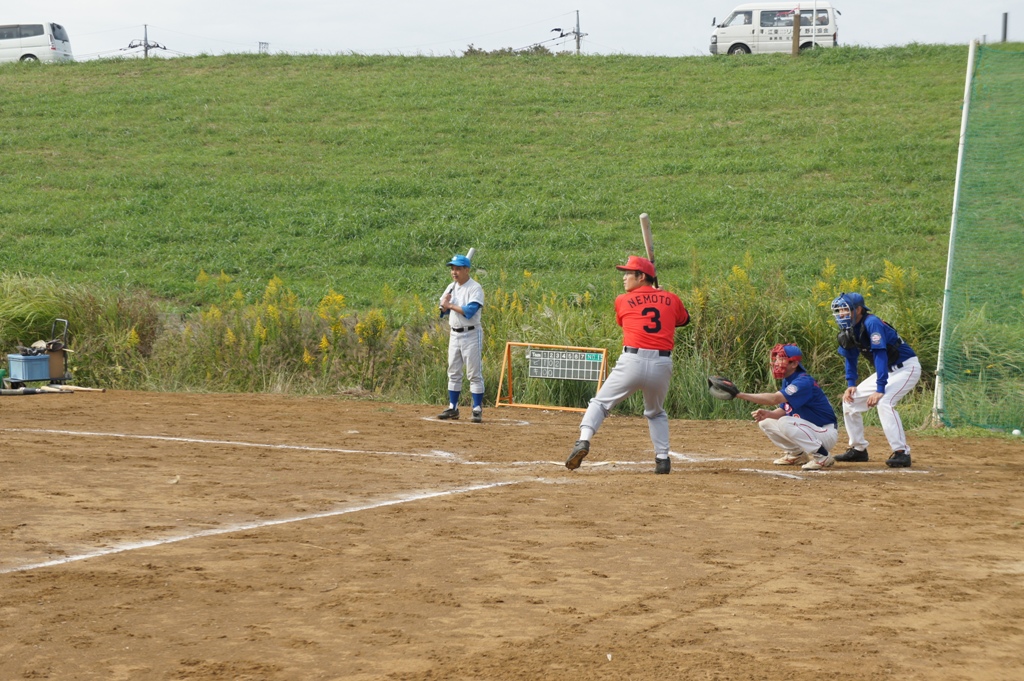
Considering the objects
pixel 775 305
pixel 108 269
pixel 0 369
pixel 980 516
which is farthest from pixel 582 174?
pixel 980 516

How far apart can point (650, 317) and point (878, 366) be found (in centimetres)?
220

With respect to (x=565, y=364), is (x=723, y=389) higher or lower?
higher

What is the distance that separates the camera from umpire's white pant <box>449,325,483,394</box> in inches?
536

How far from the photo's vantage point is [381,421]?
1341 cm

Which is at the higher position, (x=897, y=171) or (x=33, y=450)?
(x=897, y=171)

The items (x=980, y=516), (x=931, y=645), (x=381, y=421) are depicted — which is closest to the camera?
(x=931, y=645)

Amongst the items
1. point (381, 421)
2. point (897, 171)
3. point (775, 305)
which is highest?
point (897, 171)

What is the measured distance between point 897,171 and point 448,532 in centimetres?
2500

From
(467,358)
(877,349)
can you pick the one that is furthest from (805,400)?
(467,358)

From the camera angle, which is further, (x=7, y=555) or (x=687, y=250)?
(x=687, y=250)

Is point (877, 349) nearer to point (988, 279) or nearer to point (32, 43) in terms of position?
point (988, 279)

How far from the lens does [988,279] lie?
45.5 ft

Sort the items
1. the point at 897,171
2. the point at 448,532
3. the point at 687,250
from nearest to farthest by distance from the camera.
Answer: the point at 448,532
the point at 687,250
the point at 897,171

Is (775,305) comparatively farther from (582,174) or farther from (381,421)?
(582,174)
